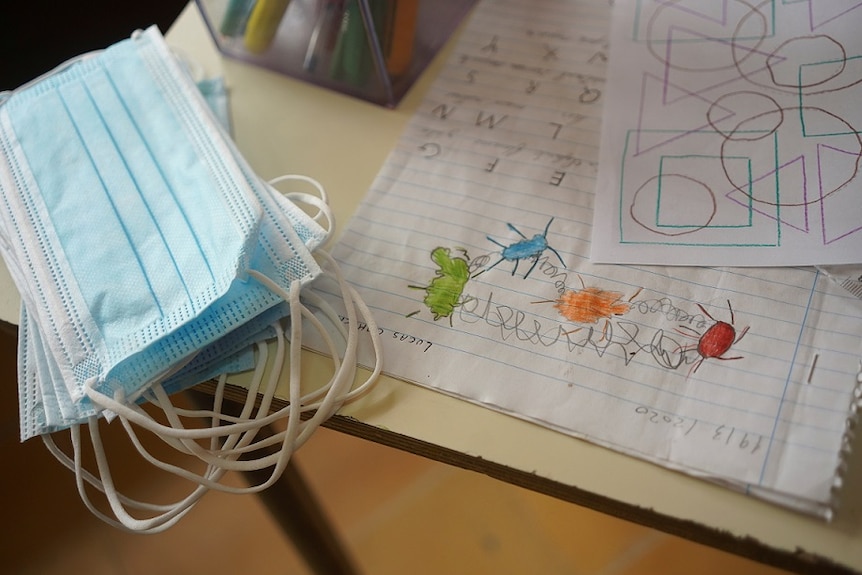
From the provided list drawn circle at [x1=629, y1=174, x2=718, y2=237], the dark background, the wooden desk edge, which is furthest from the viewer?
the dark background

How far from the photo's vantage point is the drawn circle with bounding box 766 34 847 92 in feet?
1.65

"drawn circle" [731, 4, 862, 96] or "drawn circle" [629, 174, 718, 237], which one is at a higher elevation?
"drawn circle" [731, 4, 862, 96]

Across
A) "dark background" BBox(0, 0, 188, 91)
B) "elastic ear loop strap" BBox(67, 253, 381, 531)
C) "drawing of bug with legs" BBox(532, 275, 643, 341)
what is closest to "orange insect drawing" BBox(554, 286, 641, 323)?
"drawing of bug with legs" BBox(532, 275, 643, 341)

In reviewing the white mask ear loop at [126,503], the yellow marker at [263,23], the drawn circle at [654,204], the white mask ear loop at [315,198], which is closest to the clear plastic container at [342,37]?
the yellow marker at [263,23]

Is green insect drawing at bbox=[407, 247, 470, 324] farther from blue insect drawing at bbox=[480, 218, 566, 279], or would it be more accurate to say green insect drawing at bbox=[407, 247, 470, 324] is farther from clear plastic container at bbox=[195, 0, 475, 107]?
clear plastic container at bbox=[195, 0, 475, 107]

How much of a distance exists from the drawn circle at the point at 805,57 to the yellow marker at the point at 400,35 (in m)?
0.26

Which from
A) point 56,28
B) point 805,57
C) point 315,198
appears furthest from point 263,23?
point 56,28

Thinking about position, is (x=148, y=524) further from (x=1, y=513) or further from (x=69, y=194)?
(x=1, y=513)

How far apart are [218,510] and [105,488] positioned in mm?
545

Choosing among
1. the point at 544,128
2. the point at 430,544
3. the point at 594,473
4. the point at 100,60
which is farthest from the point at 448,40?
the point at 430,544

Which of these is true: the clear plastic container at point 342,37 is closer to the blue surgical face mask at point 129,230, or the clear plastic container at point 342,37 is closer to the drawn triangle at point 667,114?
the blue surgical face mask at point 129,230

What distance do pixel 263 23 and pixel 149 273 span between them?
0.77 feet

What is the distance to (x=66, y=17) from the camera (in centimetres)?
101

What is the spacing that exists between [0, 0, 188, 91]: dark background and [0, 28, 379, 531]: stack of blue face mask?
22.3 inches
